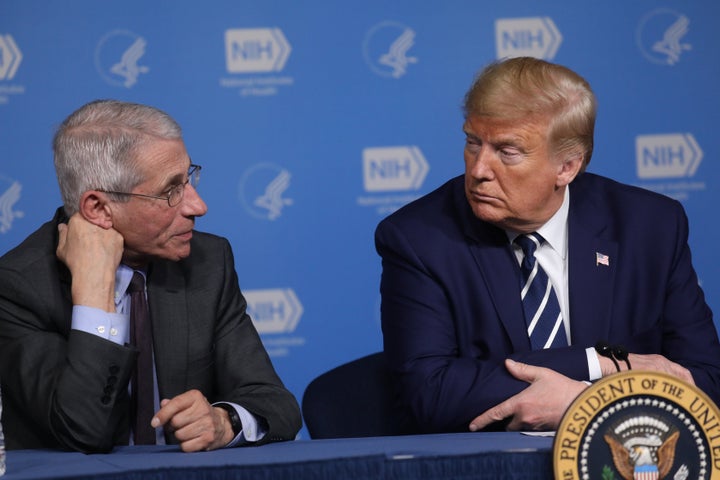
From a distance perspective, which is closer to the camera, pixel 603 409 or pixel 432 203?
pixel 603 409

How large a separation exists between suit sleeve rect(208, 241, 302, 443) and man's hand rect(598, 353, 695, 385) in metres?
0.70

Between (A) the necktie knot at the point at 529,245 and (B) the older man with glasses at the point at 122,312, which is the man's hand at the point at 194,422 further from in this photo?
(A) the necktie knot at the point at 529,245

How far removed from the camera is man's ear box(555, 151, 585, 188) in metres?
2.57

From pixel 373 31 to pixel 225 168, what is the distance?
81 centimetres

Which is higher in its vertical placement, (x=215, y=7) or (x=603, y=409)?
(x=215, y=7)

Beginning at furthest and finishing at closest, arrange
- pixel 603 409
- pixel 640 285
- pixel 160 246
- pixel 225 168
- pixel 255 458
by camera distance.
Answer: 1. pixel 225 168
2. pixel 640 285
3. pixel 160 246
4. pixel 255 458
5. pixel 603 409

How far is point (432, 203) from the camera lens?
8.98 feet

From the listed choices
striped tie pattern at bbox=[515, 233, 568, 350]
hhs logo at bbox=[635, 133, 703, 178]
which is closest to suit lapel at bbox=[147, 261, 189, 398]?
striped tie pattern at bbox=[515, 233, 568, 350]

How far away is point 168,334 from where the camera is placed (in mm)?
2484

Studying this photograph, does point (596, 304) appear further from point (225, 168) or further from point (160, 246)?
point (225, 168)

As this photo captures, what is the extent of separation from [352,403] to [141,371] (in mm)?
508

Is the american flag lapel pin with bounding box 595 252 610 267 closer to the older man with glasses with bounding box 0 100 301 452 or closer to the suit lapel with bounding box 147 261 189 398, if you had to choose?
the older man with glasses with bounding box 0 100 301 452

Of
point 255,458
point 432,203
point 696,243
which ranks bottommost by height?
point 696,243

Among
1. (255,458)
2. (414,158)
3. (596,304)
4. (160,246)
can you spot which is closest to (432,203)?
(596,304)
